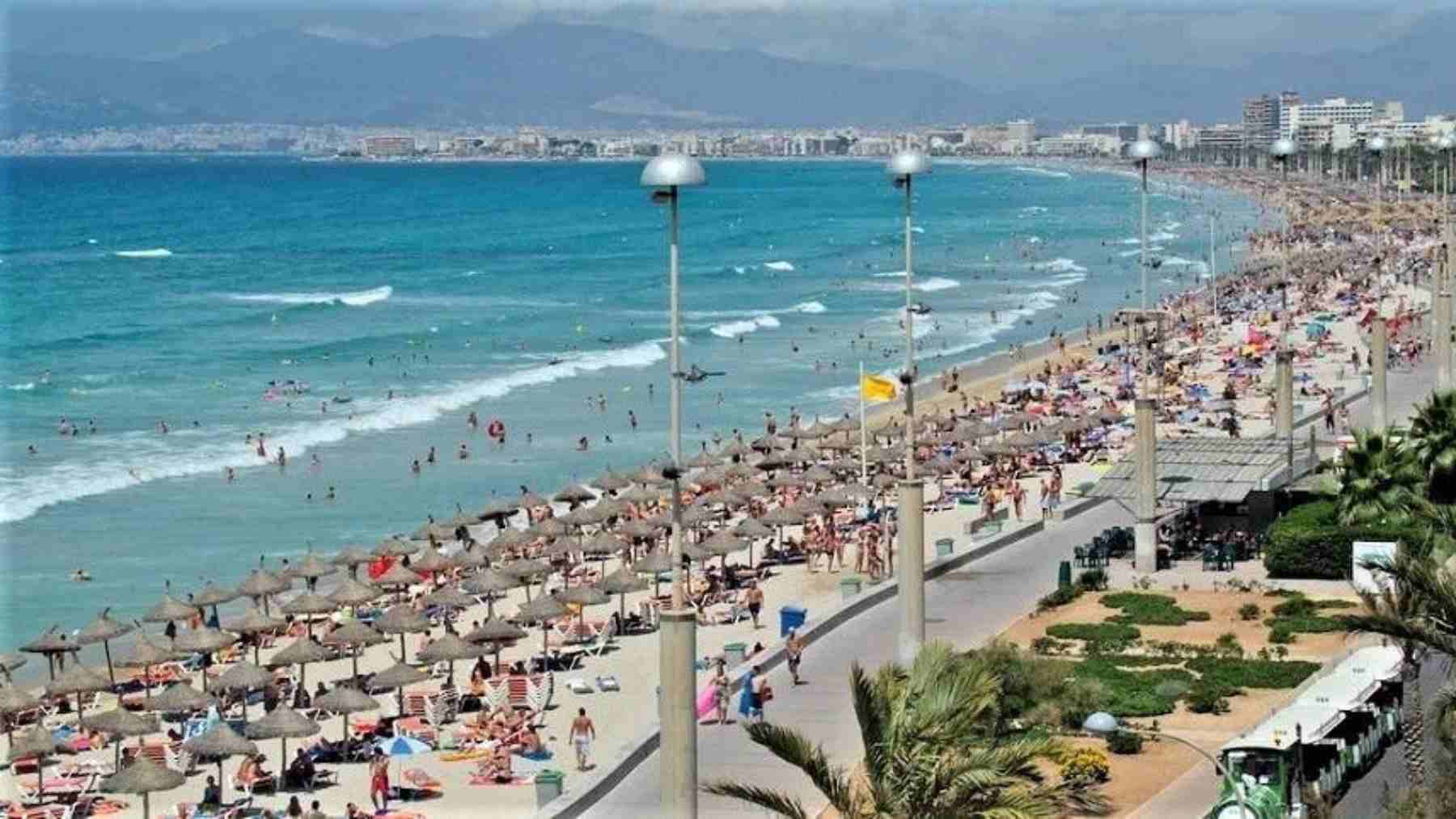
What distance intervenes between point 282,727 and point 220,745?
85 cm

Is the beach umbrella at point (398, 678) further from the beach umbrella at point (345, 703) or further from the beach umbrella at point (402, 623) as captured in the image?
the beach umbrella at point (402, 623)

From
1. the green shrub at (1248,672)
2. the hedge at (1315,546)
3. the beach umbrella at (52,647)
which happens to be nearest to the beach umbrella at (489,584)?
the beach umbrella at (52,647)

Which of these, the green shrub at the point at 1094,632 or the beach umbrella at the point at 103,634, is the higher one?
the green shrub at the point at 1094,632

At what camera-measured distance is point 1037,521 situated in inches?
1507

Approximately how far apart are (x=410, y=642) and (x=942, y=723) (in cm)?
1981

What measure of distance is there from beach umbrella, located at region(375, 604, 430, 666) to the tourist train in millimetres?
A: 11626

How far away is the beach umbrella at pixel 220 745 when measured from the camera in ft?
79.1

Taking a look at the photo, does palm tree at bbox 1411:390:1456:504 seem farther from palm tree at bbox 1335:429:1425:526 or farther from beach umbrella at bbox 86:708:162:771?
beach umbrella at bbox 86:708:162:771

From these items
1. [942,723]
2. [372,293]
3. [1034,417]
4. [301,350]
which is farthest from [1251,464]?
[372,293]

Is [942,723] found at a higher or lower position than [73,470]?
higher

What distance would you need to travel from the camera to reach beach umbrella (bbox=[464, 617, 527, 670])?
1175 inches

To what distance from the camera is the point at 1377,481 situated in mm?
31172

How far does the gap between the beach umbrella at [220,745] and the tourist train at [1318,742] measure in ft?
31.1

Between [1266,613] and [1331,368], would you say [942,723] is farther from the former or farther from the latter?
[1331,368]
